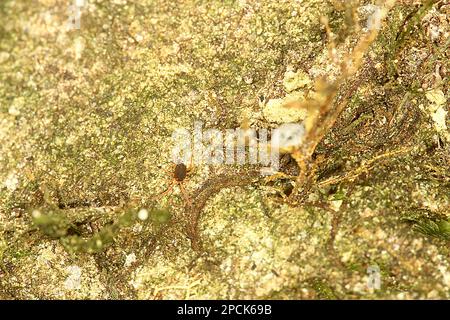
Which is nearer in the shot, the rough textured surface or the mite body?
the rough textured surface

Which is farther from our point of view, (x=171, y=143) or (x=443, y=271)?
(x=171, y=143)

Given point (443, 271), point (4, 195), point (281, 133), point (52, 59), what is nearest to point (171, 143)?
point (281, 133)

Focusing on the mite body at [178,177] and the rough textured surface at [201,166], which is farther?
the mite body at [178,177]

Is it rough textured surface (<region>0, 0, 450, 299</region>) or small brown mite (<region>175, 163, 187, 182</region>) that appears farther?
small brown mite (<region>175, 163, 187, 182</region>)
